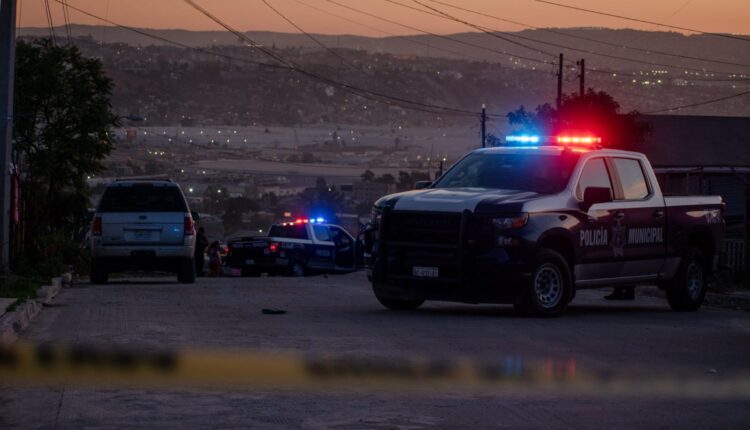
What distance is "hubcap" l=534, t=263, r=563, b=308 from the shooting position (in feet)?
49.5

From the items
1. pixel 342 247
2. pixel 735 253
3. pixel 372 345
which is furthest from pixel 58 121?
pixel 372 345

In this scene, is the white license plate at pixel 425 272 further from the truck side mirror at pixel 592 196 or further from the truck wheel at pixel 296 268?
the truck wheel at pixel 296 268

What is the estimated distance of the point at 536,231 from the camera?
14930 millimetres

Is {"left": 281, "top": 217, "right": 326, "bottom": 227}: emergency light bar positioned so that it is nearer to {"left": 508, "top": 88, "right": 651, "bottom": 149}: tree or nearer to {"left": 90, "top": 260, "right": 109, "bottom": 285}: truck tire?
{"left": 90, "top": 260, "right": 109, "bottom": 285}: truck tire

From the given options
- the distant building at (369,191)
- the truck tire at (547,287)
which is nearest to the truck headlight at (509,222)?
the truck tire at (547,287)

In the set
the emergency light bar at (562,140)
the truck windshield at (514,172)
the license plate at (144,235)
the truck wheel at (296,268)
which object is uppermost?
the emergency light bar at (562,140)

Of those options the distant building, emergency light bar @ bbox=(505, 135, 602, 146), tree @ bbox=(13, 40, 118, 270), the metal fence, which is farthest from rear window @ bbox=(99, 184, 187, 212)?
the distant building

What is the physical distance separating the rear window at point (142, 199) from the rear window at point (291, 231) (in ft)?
36.6

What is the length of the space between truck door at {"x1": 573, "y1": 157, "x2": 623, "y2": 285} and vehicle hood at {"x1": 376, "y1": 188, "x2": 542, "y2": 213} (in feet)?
Result: 2.66

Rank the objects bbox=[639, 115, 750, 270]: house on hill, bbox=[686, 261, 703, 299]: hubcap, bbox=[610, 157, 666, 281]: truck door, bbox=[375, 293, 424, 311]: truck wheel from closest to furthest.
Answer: bbox=[375, 293, 424, 311]: truck wheel < bbox=[610, 157, 666, 281]: truck door < bbox=[686, 261, 703, 299]: hubcap < bbox=[639, 115, 750, 270]: house on hill

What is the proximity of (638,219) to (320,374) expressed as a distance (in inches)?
303

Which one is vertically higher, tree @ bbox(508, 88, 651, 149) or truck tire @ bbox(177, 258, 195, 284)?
tree @ bbox(508, 88, 651, 149)

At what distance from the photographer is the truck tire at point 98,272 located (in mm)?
23500

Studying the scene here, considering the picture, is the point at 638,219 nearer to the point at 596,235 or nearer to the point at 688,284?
the point at 596,235
